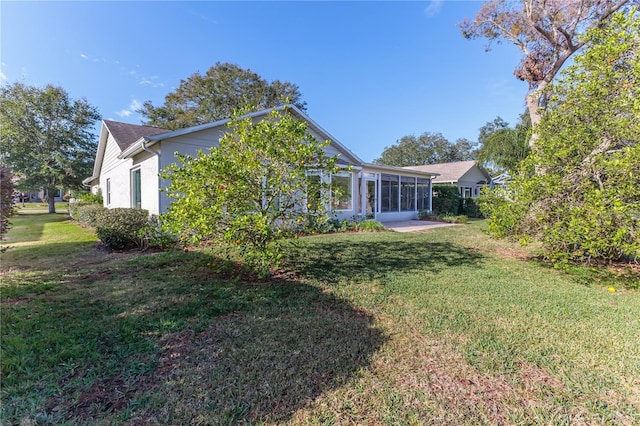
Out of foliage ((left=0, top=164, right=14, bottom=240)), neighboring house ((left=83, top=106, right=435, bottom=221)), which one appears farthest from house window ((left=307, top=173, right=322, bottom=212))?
foliage ((left=0, top=164, right=14, bottom=240))

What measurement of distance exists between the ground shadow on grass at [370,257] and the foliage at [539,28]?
7028mm

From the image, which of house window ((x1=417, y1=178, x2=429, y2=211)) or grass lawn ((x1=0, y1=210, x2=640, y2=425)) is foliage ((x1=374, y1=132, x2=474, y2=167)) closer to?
house window ((x1=417, y1=178, x2=429, y2=211))

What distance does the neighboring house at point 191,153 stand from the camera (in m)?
8.95

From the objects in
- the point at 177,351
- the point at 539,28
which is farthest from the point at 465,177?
the point at 177,351

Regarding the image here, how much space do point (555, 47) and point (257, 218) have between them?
15.0 m

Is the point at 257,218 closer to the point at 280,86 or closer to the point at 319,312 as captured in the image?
the point at 319,312

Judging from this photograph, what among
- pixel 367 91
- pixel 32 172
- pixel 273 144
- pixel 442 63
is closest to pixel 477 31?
pixel 442 63

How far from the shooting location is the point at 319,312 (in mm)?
3934

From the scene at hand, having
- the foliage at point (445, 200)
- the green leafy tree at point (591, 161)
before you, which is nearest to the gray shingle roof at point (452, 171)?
the foliage at point (445, 200)

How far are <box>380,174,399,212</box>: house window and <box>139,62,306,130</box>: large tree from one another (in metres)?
15.8

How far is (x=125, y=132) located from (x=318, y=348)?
15.4 meters

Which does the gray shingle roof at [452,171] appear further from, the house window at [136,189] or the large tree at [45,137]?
the large tree at [45,137]

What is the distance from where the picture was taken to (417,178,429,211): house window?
751 inches

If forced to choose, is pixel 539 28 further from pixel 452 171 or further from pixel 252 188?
pixel 252 188
